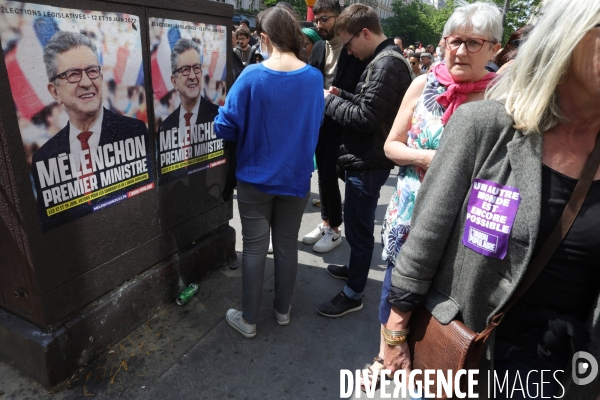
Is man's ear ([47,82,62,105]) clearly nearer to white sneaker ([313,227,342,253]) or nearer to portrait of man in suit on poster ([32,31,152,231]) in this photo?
portrait of man in suit on poster ([32,31,152,231])

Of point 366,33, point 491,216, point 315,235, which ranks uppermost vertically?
point 366,33

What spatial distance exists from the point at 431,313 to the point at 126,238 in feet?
6.59

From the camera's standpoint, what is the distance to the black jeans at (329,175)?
3.54 m

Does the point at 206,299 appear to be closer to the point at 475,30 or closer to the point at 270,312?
the point at 270,312

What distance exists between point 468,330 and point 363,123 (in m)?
1.67

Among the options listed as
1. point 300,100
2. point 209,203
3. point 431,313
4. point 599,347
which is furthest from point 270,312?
point 599,347

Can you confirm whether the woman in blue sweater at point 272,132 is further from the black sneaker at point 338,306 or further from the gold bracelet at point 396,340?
the gold bracelet at point 396,340

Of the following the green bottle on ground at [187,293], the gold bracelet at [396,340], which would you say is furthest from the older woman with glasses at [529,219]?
the green bottle on ground at [187,293]

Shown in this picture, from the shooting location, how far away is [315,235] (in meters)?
4.28

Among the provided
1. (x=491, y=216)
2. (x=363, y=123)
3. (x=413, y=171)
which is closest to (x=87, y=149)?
(x=363, y=123)

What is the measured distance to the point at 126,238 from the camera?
265 centimetres

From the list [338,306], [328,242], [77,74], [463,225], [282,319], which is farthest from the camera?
[328,242]

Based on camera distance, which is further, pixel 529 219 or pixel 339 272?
pixel 339 272

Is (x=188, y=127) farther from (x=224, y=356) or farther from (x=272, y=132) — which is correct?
(x=224, y=356)
